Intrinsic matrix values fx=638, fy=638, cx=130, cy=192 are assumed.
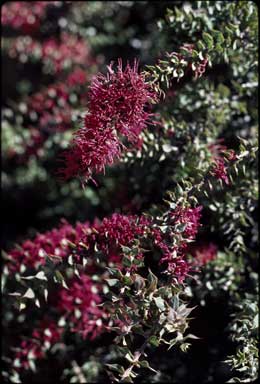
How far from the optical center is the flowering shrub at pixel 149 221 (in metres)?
1.28

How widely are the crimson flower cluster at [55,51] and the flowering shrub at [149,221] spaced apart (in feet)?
0.48

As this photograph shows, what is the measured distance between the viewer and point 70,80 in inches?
95.2

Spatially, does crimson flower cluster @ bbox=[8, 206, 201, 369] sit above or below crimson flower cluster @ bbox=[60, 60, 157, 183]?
below

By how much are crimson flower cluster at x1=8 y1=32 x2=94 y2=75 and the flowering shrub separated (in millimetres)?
146

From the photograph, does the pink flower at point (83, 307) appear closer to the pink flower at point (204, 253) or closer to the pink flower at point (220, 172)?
the pink flower at point (204, 253)

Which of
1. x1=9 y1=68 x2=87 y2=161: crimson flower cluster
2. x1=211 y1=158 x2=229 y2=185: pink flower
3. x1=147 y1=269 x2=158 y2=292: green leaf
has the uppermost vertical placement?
x1=9 y1=68 x2=87 y2=161: crimson flower cluster

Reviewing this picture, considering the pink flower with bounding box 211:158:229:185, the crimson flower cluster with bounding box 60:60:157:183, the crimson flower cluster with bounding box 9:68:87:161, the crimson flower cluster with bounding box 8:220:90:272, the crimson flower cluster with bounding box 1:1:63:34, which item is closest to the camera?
the crimson flower cluster with bounding box 60:60:157:183

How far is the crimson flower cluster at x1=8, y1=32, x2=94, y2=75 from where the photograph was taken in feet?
8.31

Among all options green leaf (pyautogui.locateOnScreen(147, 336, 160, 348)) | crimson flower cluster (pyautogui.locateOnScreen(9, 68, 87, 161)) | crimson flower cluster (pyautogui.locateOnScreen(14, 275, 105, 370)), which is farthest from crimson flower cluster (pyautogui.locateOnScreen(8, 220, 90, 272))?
crimson flower cluster (pyautogui.locateOnScreen(9, 68, 87, 161))

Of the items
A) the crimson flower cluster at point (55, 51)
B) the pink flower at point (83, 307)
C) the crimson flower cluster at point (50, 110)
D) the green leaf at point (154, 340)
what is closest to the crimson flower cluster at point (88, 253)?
the pink flower at point (83, 307)

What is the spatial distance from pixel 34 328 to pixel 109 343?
227mm

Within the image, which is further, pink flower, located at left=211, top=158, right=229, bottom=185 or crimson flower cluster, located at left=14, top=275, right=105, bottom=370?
crimson flower cluster, located at left=14, top=275, right=105, bottom=370

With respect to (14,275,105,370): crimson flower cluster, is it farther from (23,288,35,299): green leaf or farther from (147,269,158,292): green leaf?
(147,269,158,292): green leaf

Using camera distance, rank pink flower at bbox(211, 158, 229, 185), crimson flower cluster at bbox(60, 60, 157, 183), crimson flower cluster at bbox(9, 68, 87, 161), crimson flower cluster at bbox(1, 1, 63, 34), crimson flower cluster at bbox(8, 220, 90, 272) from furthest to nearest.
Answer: crimson flower cluster at bbox(1, 1, 63, 34) < crimson flower cluster at bbox(9, 68, 87, 161) < crimson flower cluster at bbox(8, 220, 90, 272) < pink flower at bbox(211, 158, 229, 185) < crimson flower cluster at bbox(60, 60, 157, 183)
